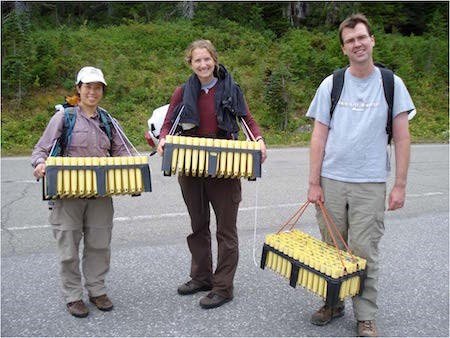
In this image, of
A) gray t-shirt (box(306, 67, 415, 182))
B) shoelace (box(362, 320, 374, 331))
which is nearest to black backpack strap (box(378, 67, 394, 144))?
gray t-shirt (box(306, 67, 415, 182))

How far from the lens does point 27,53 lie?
17.5m

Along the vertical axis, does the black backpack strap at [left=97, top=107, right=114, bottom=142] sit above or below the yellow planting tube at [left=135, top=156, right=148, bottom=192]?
above

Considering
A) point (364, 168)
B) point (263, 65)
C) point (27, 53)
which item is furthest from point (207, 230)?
point (263, 65)

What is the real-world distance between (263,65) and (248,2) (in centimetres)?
744

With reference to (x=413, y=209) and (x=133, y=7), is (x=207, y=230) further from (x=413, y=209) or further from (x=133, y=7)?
(x=133, y=7)

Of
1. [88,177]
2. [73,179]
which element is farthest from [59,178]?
[88,177]

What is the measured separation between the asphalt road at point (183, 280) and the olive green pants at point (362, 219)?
326 millimetres

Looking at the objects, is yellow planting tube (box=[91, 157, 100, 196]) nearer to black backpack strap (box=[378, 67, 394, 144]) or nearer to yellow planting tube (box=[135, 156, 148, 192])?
yellow planting tube (box=[135, 156, 148, 192])

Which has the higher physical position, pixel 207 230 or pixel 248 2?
pixel 248 2

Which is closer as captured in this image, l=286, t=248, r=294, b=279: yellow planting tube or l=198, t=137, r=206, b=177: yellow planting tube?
l=286, t=248, r=294, b=279: yellow planting tube

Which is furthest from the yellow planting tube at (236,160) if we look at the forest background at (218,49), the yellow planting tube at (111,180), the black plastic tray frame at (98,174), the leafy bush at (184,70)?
the leafy bush at (184,70)

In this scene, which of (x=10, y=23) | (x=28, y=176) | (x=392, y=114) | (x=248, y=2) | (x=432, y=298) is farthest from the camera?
(x=248, y=2)

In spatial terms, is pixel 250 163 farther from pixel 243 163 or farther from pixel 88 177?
pixel 88 177

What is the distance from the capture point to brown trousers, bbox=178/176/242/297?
3.98m
